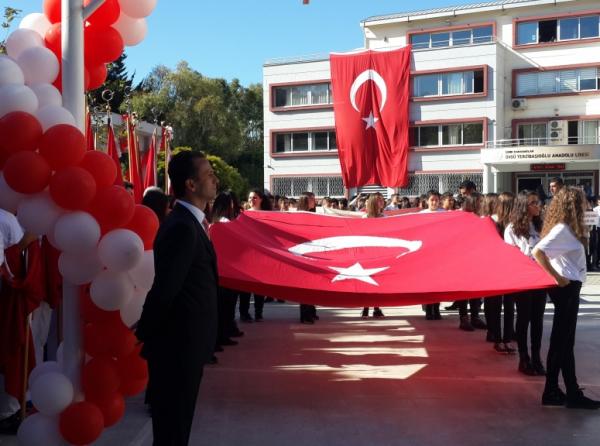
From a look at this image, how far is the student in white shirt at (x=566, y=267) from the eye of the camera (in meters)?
5.26

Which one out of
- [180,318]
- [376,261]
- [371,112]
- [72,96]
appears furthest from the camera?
[371,112]

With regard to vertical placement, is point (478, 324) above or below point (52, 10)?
below

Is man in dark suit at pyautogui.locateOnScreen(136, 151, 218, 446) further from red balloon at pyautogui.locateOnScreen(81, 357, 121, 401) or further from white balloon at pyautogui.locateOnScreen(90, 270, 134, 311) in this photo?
red balloon at pyautogui.locateOnScreen(81, 357, 121, 401)

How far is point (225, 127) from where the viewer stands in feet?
144

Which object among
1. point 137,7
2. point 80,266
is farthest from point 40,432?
point 137,7

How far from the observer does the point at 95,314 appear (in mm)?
4113

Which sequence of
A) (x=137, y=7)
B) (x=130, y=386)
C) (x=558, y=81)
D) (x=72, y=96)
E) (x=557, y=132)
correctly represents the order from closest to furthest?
(x=72, y=96) < (x=130, y=386) < (x=137, y=7) < (x=557, y=132) < (x=558, y=81)

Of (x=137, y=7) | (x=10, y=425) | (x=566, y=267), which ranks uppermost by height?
(x=137, y=7)

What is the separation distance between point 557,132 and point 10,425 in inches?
1344

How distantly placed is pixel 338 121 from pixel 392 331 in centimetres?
2559

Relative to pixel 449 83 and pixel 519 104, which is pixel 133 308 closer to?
pixel 449 83

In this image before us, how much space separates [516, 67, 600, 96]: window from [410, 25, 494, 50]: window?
3119 mm

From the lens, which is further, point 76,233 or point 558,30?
point 558,30

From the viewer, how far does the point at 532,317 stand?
618cm
